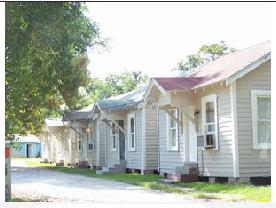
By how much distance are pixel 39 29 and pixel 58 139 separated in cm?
523

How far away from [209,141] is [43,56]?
3954mm

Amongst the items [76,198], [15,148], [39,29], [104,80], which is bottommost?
[76,198]

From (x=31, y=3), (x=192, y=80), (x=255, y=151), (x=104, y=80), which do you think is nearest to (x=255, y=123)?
(x=255, y=151)

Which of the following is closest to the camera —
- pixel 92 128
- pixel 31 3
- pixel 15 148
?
pixel 31 3

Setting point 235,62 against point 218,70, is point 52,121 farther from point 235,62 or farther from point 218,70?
point 235,62

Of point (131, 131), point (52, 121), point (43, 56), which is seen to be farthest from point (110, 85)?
point (131, 131)

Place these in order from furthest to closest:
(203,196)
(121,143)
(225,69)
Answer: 1. (121,143)
2. (225,69)
3. (203,196)

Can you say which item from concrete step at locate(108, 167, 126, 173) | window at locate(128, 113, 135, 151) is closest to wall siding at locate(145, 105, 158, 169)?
window at locate(128, 113, 135, 151)

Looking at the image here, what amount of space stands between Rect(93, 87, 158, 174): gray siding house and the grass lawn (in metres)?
1.23

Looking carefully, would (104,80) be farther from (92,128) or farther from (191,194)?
(92,128)

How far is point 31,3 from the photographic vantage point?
29.4 ft

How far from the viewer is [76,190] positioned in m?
10.6

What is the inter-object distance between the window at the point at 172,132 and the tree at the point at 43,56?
13.2 feet

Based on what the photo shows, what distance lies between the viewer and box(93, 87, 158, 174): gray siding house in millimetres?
14015
